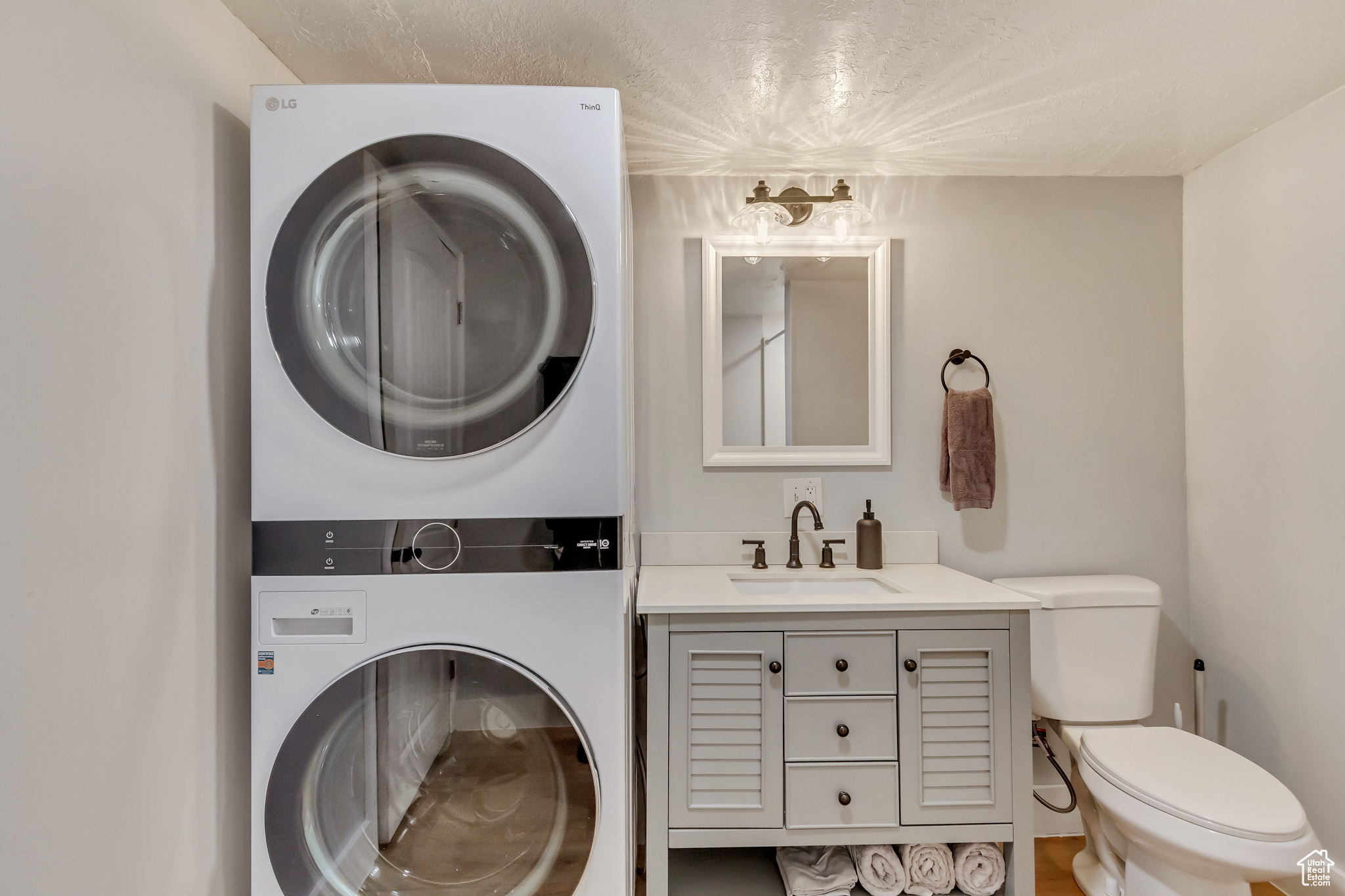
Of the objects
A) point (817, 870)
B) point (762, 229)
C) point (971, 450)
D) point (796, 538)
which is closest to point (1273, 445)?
point (971, 450)

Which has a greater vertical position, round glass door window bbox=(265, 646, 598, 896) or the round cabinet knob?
the round cabinet knob

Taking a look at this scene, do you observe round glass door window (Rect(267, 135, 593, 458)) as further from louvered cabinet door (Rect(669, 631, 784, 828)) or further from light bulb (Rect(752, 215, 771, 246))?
light bulb (Rect(752, 215, 771, 246))

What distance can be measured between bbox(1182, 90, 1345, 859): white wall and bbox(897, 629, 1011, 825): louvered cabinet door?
0.88m

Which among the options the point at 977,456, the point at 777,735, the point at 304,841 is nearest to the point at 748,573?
the point at 777,735

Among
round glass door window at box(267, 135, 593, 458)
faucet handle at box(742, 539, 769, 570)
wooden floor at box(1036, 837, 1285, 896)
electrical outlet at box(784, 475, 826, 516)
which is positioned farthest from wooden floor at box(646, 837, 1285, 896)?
round glass door window at box(267, 135, 593, 458)

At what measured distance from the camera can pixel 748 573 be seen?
1996 mm

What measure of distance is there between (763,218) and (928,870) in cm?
186

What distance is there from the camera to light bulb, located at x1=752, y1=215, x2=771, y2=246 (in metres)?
2.03

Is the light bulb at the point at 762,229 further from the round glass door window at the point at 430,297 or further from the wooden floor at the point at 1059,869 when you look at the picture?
the wooden floor at the point at 1059,869

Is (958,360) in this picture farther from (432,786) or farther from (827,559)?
(432,786)

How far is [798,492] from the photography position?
2123 millimetres

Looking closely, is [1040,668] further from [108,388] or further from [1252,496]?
[108,388]

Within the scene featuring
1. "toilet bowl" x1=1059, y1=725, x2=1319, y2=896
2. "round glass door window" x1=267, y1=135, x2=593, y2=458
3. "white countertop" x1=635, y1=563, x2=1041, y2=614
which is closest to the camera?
"round glass door window" x1=267, y1=135, x2=593, y2=458

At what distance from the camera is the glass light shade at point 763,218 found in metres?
2.01
